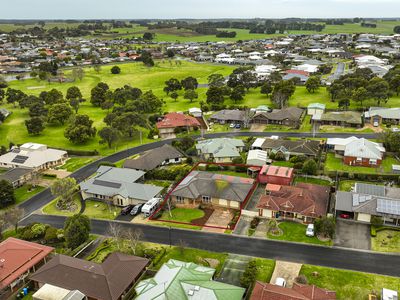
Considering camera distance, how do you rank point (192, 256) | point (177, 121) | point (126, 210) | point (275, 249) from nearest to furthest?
point (192, 256), point (275, 249), point (126, 210), point (177, 121)

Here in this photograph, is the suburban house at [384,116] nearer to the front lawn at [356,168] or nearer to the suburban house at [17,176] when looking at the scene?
the front lawn at [356,168]

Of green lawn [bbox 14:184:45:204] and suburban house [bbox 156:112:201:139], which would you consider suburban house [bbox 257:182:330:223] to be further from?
A: green lawn [bbox 14:184:45:204]

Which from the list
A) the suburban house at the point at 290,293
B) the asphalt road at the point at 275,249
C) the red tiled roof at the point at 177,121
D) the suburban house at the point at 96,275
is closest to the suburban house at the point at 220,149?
the red tiled roof at the point at 177,121

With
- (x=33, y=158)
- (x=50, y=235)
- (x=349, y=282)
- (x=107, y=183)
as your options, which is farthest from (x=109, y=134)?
(x=349, y=282)

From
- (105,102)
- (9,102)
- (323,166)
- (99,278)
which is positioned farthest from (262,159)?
(9,102)

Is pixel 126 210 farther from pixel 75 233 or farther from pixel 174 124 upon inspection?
pixel 174 124

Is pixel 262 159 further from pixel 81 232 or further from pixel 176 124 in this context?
pixel 81 232
